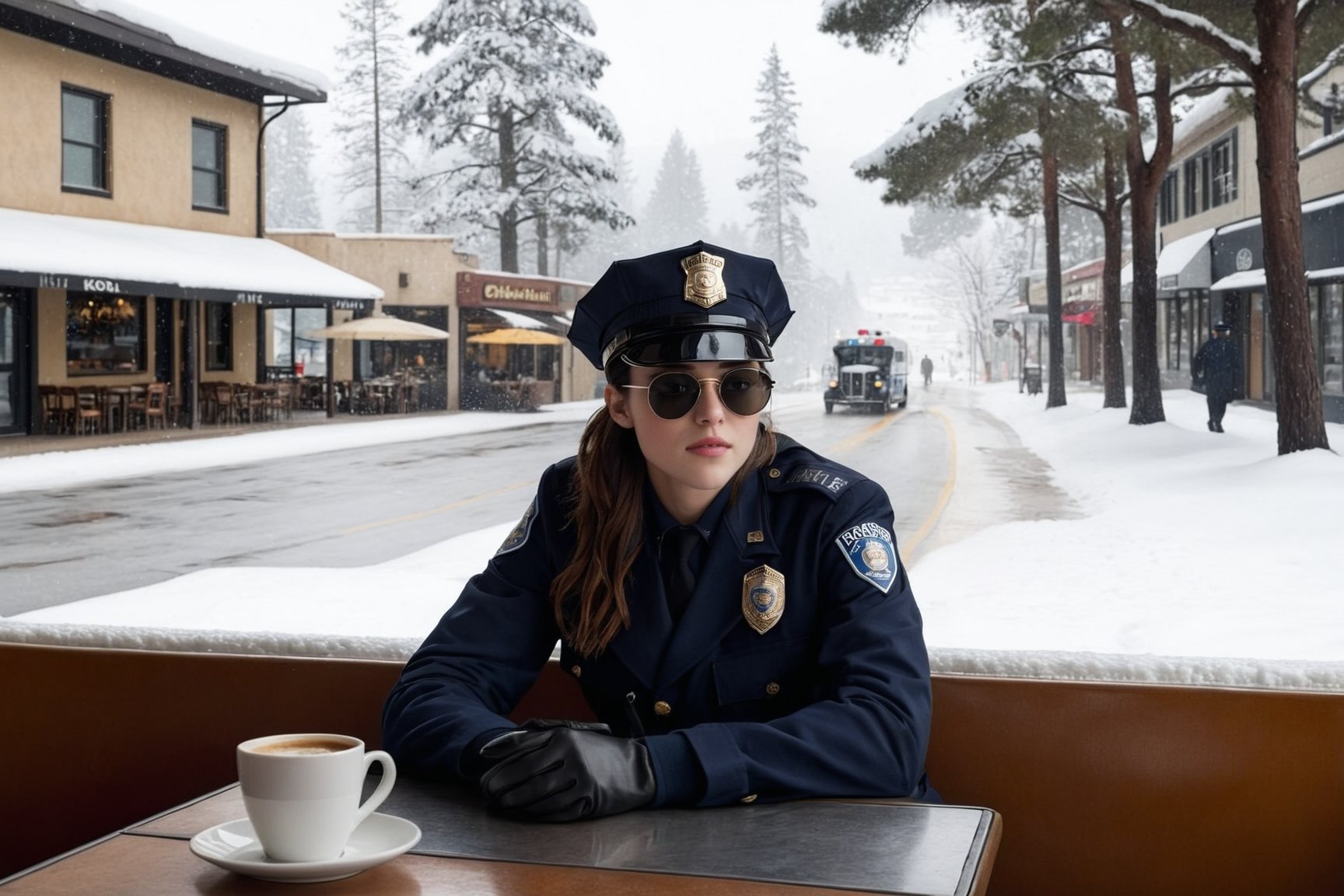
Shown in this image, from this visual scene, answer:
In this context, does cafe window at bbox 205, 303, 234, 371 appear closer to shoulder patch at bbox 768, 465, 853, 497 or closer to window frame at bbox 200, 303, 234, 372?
window frame at bbox 200, 303, 234, 372

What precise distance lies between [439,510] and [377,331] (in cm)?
1295

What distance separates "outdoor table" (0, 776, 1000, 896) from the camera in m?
1.30

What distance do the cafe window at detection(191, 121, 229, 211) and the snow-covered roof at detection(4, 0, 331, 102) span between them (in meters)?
0.61

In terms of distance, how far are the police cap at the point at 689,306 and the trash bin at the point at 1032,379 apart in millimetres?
27692

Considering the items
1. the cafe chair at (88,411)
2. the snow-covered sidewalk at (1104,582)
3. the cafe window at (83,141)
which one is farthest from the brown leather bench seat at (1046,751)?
the cafe window at (83,141)

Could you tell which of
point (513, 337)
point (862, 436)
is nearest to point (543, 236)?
point (513, 337)

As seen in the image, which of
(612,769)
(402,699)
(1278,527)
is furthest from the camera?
(1278,527)

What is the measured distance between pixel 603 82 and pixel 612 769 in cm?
2716

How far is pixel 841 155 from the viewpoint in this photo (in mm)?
16844

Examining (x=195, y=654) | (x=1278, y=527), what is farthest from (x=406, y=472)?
(x=195, y=654)

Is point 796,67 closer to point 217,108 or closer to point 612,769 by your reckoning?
point 217,108

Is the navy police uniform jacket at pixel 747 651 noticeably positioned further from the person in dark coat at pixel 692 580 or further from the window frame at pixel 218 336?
the window frame at pixel 218 336

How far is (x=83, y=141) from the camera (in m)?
18.0

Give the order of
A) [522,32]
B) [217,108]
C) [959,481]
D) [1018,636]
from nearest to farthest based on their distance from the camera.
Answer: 1. [1018,636]
2. [959,481]
3. [217,108]
4. [522,32]
